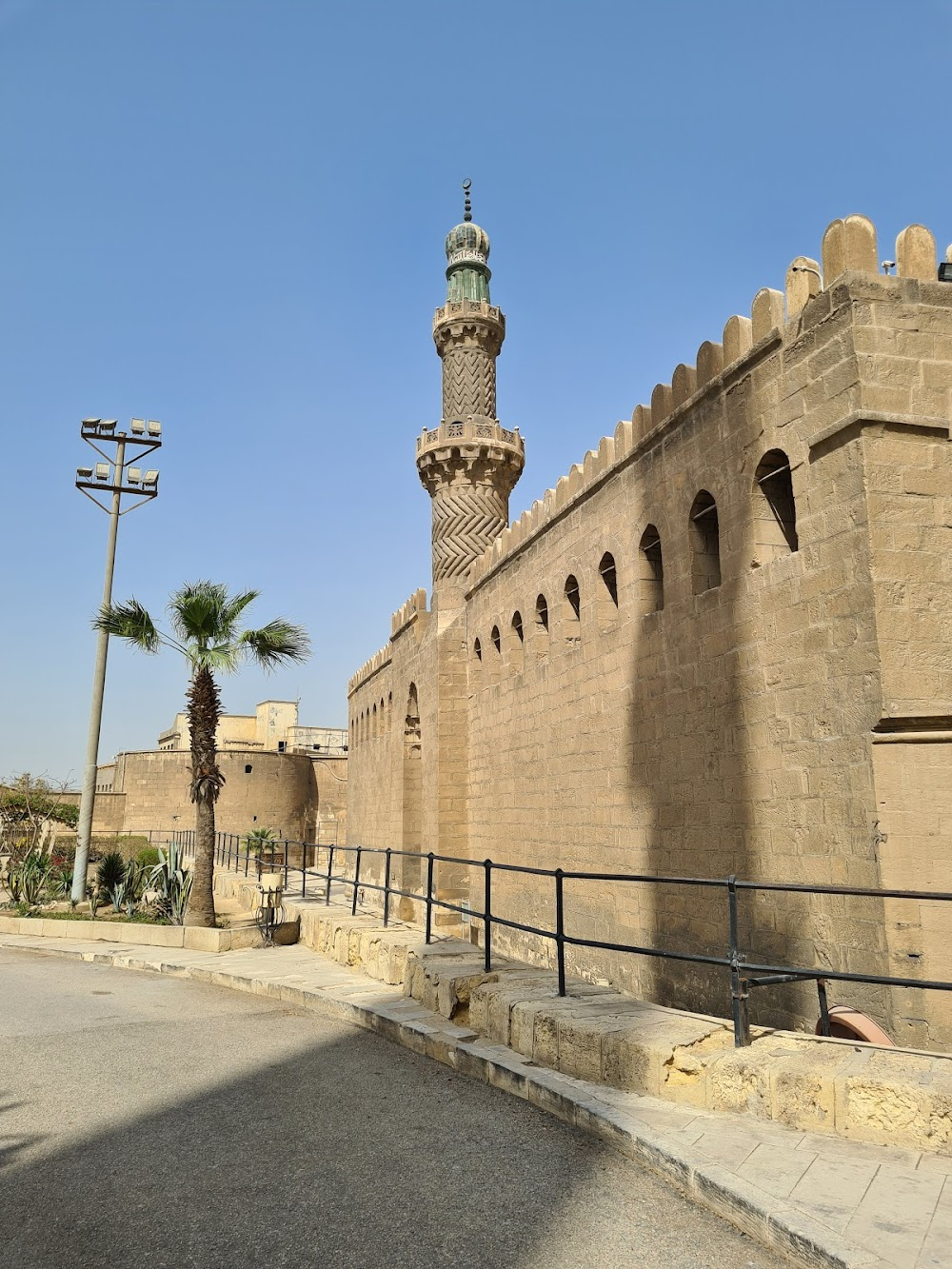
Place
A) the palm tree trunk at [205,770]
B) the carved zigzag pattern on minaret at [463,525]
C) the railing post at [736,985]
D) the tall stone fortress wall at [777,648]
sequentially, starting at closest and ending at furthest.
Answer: the railing post at [736,985] < the tall stone fortress wall at [777,648] < the palm tree trunk at [205,770] < the carved zigzag pattern on minaret at [463,525]

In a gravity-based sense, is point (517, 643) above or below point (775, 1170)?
above

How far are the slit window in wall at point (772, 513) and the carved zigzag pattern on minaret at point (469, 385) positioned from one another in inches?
562

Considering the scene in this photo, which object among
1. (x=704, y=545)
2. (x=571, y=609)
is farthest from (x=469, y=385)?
(x=704, y=545)

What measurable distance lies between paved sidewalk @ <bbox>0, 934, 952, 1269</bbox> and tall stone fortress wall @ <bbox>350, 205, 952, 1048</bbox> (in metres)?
2.15

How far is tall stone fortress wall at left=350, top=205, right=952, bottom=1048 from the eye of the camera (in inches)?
233

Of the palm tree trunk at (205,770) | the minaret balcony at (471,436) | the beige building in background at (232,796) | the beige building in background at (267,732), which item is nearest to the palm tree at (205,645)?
the palm tree trunk at (205,770)

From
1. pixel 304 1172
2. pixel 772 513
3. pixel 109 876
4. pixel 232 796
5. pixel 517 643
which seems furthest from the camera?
pixel 232 796

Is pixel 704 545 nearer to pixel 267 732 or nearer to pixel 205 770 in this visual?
pixel 205 770

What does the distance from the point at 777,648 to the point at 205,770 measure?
30.7ft

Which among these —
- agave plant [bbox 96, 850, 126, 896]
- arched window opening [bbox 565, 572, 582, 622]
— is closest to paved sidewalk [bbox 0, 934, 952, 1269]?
arched window opening [bbox 565, 572, 582, 622]

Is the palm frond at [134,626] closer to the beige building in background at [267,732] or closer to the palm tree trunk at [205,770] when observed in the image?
the palm tree trunk at [205,770]

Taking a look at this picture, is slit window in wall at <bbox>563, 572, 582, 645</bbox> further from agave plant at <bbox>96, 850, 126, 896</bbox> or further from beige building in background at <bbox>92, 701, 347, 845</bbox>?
beige building in background at <bbox>92, 701, 347, 845</bbox>

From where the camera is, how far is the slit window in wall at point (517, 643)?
13.6 m

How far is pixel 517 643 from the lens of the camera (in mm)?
13789
